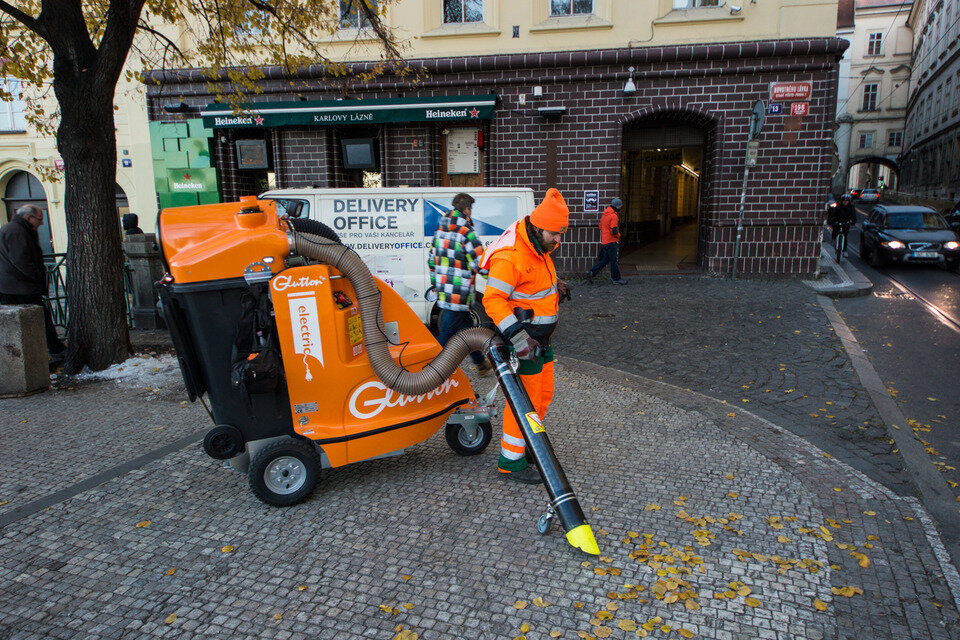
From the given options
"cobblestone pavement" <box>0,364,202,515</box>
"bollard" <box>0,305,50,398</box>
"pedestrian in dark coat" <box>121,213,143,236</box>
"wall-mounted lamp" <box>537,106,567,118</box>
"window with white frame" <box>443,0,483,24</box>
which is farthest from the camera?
"window with white frame" <box>443,0,483,24</box>

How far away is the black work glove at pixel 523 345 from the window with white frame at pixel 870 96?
7098 centimetres

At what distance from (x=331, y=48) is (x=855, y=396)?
13344 mm

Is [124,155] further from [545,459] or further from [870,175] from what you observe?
[870,175]

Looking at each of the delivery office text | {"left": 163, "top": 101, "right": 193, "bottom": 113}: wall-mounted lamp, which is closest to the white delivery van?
the delivery office text

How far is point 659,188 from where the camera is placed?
2353 centimetres

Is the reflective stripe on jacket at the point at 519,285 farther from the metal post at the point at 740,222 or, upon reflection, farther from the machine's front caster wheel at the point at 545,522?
the metal post at the point at 740,222

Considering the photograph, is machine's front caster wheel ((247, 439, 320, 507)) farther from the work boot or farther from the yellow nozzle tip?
the yellow nozzle tip

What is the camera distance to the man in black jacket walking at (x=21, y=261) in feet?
24.4

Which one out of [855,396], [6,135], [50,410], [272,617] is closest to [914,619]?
[272,617]

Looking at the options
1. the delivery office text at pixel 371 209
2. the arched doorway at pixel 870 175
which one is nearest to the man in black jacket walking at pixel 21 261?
the delivery office text at pixel 371 209

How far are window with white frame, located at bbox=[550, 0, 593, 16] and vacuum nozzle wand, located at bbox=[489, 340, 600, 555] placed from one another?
12.4 metres

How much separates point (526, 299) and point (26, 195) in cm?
2139

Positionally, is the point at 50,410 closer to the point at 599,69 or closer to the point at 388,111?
the point at 388,111

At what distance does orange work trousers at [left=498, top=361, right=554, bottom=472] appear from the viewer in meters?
4.19
